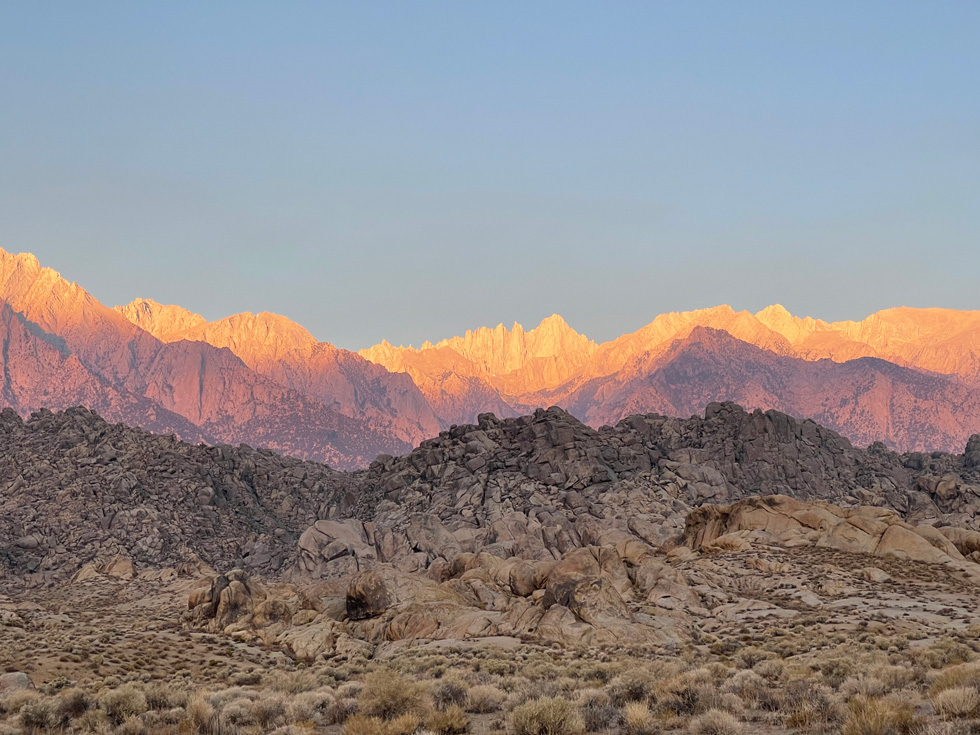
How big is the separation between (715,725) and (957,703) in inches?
190

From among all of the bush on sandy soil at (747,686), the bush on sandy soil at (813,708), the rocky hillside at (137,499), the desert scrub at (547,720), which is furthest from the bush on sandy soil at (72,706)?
the rocky hillside at (137,499)

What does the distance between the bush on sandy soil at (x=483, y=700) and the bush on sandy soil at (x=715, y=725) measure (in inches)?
248

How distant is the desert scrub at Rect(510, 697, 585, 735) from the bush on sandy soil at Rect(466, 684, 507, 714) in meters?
3.74

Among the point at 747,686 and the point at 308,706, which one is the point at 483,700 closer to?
the point at 308,706

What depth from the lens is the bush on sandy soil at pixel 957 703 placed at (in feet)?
57.5

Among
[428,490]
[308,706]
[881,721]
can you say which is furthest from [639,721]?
[428,490]

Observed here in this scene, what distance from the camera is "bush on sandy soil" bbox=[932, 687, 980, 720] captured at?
17.5 m

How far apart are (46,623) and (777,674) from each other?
46.5 metres

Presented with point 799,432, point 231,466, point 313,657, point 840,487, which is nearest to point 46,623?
point 313,657

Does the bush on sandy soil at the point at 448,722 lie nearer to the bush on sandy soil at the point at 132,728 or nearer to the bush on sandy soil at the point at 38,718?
the bush on sandy soil at the point at 132,728

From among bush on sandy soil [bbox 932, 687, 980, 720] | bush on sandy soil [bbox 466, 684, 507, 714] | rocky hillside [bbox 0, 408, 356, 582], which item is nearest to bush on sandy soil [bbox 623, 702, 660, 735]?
bush on sandy soil [bbox 466, 684, 507, 714]

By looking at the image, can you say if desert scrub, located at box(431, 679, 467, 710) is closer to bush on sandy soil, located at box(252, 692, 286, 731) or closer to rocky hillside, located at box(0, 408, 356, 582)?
bush on sandy soil, located at box(252, 692, 286, 731)

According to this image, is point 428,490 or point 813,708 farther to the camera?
point 428,490

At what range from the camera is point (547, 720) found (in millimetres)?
19266
